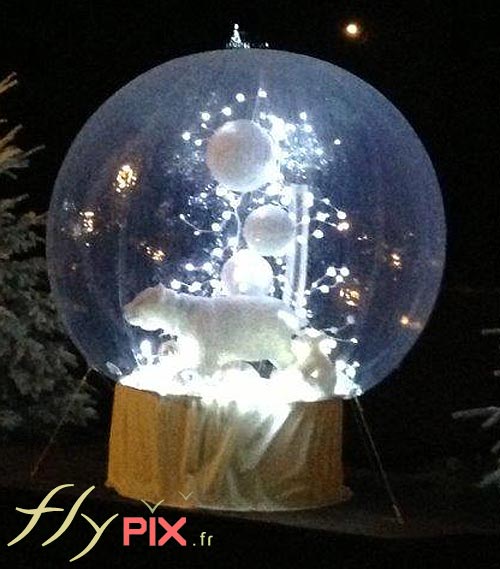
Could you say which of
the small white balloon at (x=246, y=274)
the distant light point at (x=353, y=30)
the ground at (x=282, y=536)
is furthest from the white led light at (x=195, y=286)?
the distant light point at (x=353, y=30)

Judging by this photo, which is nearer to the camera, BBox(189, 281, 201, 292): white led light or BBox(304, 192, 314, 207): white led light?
BBox(304, 192, 314, 207): white led light

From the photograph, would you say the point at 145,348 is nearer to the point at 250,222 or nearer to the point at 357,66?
the point at 250,222

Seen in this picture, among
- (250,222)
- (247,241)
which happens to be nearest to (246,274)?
(247,241)

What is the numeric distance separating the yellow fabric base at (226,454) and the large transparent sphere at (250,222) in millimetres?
268

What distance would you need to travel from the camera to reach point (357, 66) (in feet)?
41.3

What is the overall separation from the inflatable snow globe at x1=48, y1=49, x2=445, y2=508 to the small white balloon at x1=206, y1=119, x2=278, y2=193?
0.03 feet

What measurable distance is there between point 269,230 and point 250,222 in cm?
12

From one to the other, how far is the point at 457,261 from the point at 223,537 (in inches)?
257

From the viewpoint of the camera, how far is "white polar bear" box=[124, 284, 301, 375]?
277 inches

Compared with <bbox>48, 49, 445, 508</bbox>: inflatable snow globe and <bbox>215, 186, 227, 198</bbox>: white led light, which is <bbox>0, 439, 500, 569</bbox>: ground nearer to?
<bbox>48, 49, 445, 508</bbox>: inflatable snow globe

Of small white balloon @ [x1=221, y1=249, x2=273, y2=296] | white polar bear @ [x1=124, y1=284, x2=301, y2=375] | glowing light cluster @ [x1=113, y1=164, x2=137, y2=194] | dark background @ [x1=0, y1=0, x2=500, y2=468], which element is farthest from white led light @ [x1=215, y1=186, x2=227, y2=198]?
dark background @ [x1=0, y1=0, x2=500, y2=468]

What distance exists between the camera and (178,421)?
702 centimetres

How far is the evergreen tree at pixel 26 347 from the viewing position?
342 inches

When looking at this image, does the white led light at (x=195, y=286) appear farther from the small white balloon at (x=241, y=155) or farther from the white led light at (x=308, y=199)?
the white led light at (x=308, y=199)
